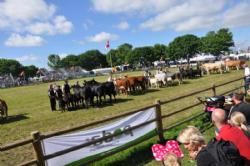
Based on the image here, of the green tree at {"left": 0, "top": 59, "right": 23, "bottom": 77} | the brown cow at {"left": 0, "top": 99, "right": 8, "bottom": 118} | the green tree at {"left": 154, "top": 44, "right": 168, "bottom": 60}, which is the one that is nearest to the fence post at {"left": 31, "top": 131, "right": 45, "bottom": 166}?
the brown cow at {"left": 0, "top": 99, "right": 8, "bottom": 118}

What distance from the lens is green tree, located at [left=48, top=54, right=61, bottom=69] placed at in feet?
522

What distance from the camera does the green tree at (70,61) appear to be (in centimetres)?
15200

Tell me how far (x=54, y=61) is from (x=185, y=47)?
215 ft

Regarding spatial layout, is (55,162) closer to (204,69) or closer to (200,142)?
(200,142)

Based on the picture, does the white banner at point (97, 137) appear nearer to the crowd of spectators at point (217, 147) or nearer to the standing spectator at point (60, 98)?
the crowd of spectators at point (217, 147)

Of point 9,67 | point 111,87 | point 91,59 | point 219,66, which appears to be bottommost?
point 111,87

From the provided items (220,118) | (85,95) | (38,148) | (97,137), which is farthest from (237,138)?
(85,95)

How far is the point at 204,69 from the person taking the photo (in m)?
42.6

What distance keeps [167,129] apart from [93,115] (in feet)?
24.7

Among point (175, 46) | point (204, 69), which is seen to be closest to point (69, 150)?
point (204, 69)

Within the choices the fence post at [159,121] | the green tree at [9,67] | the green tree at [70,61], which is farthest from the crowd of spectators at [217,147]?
the green tree at [70,61]

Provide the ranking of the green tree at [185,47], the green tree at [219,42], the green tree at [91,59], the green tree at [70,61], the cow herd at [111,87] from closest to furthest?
the cow herd at [111,87]
the green tree at [219,42]
the green tree at [185,47]
the green tree at [70,61]
the green tree at [91,59]

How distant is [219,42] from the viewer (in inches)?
4210

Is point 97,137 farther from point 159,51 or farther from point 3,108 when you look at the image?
point 159,51
